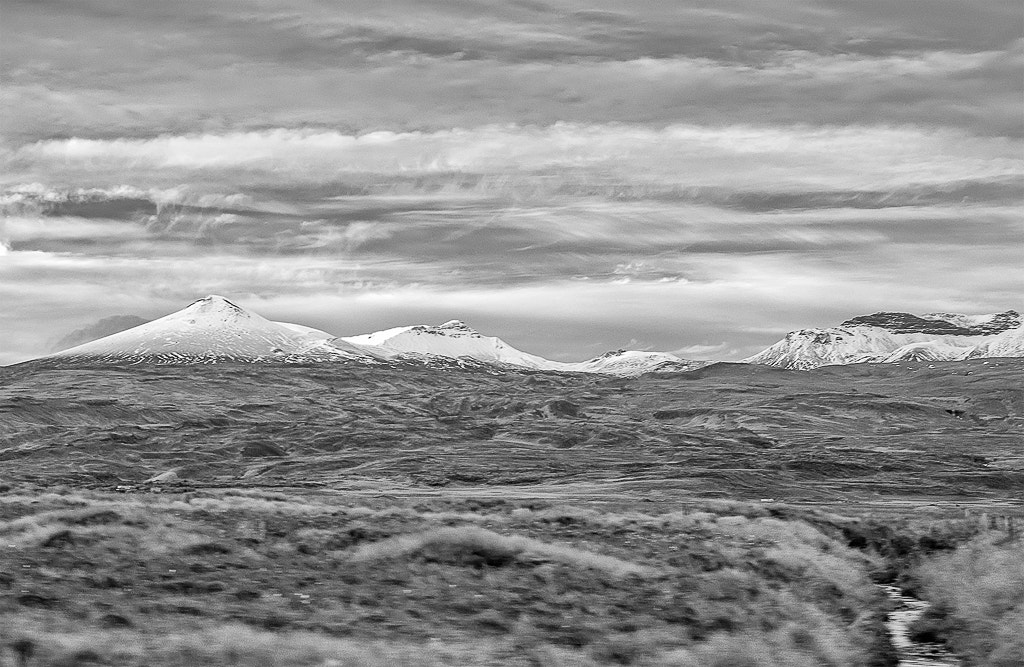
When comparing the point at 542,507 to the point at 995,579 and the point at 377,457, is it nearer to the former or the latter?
the point at 995,579

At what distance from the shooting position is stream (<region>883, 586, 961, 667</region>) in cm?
2233

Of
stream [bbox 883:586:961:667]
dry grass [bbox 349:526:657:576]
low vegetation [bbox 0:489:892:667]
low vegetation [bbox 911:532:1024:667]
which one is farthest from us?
dry grass [bbox 349:526:657:576]

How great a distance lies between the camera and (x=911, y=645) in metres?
24.2

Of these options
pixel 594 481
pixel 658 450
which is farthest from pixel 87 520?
pixel 658 450

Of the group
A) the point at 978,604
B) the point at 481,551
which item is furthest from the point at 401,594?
the point at 978,604

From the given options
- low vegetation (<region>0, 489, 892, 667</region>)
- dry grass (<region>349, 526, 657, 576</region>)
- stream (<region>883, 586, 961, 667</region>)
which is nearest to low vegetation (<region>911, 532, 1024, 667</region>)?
stream (<region>883, 586, 961, 667</region>)

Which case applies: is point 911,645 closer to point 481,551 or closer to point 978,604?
point 978,604

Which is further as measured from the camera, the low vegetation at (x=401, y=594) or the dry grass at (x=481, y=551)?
the dry grass at (x=481, y=551)

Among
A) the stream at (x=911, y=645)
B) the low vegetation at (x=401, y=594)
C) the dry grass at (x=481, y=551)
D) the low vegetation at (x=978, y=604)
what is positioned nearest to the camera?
the low vegetation at (x=401, y=594)

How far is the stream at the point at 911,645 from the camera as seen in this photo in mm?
22328

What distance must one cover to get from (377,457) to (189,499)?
139338 millimetres

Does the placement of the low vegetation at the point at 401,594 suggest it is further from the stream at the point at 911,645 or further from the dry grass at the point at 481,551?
the stream at the point at 911,645

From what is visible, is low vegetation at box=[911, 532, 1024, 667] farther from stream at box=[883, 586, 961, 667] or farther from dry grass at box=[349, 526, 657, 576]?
dry grass at box=[349, 526, 657, 576]

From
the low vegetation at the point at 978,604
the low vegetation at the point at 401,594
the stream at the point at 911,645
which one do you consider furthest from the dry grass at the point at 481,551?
the low vegetation at the point at 978,604
